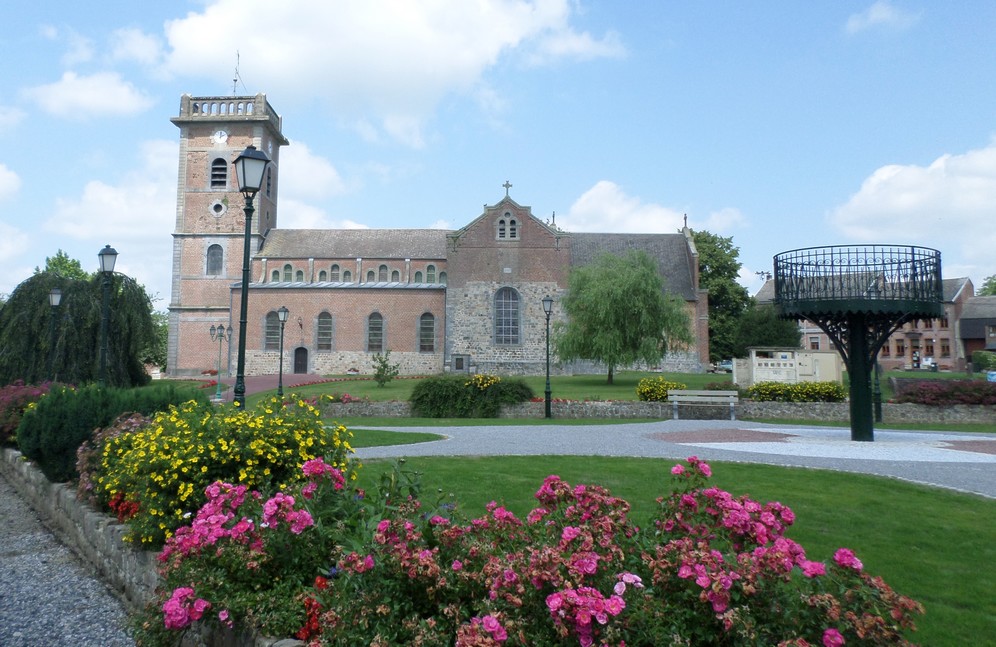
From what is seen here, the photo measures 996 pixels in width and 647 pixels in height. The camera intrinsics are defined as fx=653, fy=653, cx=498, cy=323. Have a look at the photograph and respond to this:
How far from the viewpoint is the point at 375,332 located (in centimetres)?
4653

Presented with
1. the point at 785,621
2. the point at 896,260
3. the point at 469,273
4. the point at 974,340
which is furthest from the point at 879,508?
the point at 974,340

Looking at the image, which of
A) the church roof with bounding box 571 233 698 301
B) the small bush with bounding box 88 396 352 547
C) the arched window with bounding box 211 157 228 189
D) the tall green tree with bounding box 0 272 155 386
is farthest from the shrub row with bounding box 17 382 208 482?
the arched window with bounding box 211 157 228 189

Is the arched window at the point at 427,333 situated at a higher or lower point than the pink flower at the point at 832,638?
higher

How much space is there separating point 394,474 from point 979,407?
21312 millimetres

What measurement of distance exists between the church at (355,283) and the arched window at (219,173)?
0.24 feet

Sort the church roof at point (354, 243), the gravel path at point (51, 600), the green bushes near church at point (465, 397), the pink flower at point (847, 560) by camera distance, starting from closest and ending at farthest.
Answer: the pink flower at point (847, 560), the gravel path at point (51, 600), the green bushes near church at point (465, 397), the church roof at point (354, 243)

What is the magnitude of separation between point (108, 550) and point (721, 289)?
51443 millimetres

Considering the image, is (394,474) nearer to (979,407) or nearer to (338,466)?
(338,466)

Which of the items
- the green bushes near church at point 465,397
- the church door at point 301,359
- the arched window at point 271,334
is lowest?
the green bushes near church at point 465,397

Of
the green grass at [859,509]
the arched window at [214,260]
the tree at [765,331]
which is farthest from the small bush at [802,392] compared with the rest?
the arched window at [214,260]

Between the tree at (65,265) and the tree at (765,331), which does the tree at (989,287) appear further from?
the tree at (65,265)

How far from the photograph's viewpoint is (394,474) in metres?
4.16

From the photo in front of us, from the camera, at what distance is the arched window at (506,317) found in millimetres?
43562

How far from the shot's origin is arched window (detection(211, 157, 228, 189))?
157 ft
